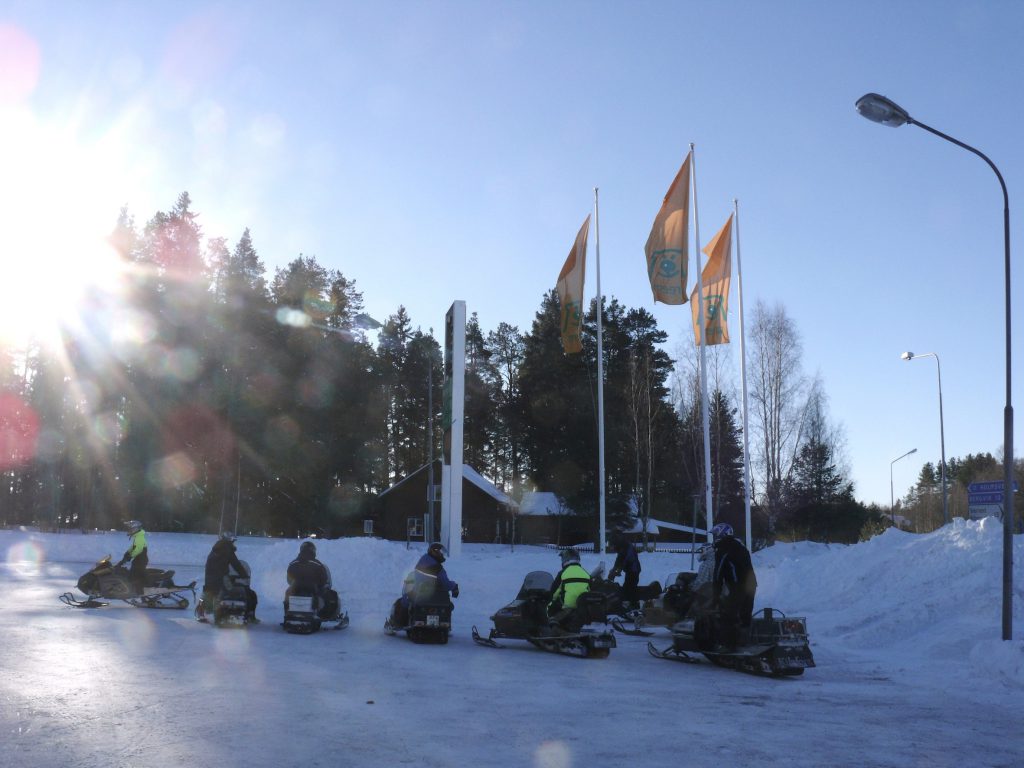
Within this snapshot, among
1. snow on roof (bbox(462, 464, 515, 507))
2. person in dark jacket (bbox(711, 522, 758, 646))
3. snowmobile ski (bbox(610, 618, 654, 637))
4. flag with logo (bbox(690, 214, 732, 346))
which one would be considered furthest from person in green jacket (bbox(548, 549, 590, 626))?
snow on roof (bbox(462, 464, 515, 507))

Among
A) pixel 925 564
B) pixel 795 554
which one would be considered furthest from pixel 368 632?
pixel 795 554

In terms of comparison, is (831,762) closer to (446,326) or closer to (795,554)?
(795,554)

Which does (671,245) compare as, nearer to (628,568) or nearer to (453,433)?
(628,568)

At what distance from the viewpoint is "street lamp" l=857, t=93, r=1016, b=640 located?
45.5ft

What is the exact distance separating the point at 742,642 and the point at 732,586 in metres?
0.80

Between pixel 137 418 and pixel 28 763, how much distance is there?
48.3 m

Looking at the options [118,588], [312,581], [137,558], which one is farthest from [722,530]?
[118,588]

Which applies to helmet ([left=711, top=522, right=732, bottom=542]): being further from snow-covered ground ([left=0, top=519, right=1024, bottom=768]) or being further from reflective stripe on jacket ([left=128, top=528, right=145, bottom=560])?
reflective stripe on jacket ([left=128, top=528, right=145, bottom=560])

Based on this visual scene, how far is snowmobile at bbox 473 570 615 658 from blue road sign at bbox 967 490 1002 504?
9610 millimetres

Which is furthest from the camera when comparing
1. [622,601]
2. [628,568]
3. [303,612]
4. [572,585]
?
[628,568]

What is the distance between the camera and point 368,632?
1616cm

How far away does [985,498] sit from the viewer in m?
19.0

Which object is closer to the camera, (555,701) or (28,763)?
(28,763)

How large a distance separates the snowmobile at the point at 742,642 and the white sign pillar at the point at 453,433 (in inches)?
740
